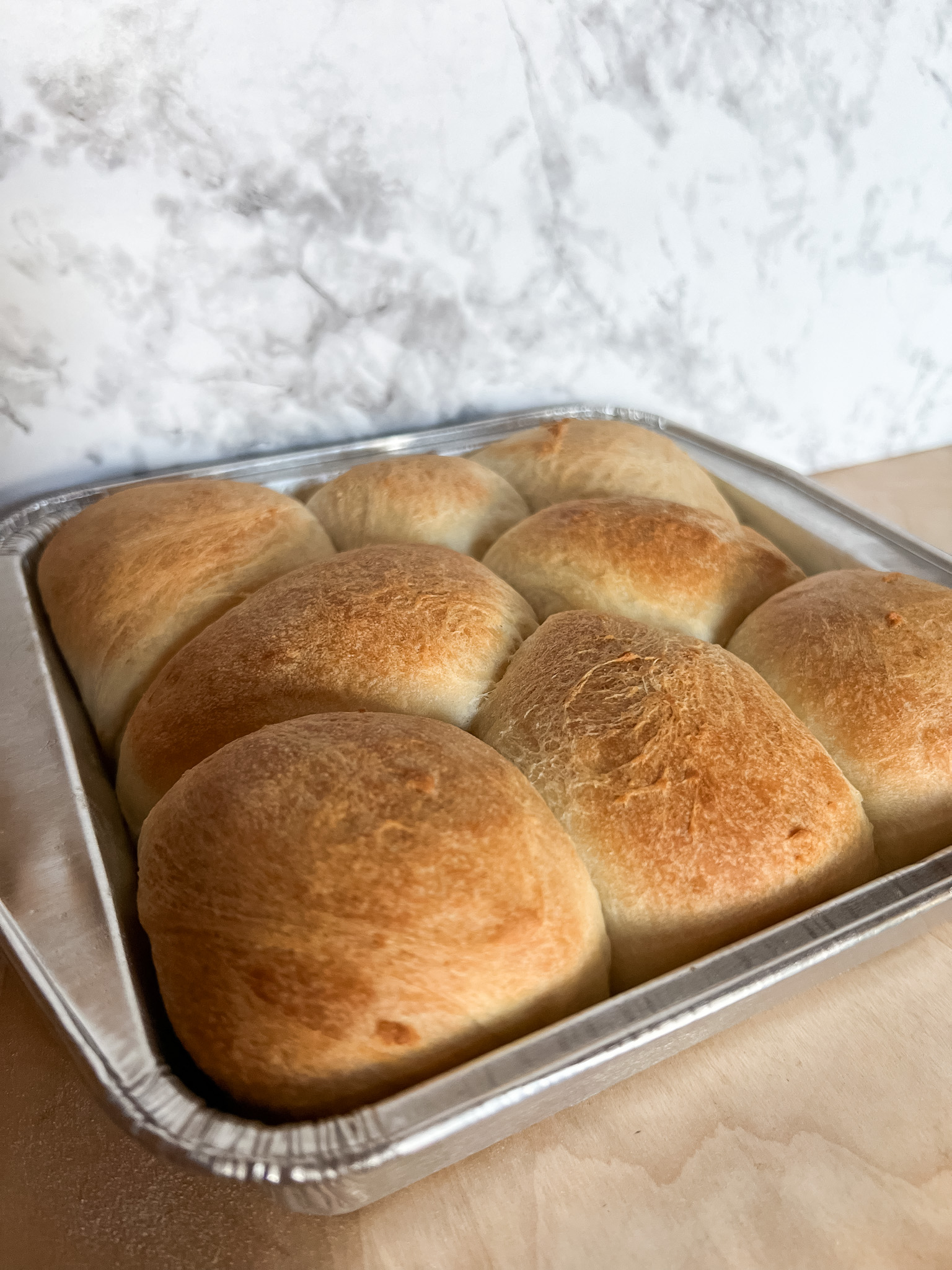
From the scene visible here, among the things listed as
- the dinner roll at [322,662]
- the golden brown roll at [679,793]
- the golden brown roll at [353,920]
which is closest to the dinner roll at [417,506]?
the dinner roll at [322,662]

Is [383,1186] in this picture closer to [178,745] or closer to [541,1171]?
[541,1171]

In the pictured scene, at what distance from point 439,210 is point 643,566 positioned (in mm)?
602

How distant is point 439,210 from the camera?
1137 millimetres

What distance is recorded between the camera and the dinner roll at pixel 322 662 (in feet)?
2.28

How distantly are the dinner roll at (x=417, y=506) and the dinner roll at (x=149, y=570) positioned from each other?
46 mm

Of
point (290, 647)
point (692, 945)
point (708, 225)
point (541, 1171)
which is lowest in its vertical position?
point (541, 1171)

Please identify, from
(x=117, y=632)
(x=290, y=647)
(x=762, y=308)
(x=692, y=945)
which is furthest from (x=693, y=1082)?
(x=762, y=308)

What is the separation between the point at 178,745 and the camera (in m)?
0.69

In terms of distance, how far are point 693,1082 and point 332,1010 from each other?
282 mm

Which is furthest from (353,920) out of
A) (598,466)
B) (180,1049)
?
(598,466)

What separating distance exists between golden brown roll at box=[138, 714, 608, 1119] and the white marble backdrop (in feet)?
2.29

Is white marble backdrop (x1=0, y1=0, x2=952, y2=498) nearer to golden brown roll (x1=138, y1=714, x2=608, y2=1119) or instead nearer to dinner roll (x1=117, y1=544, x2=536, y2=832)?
dinner roll (x1=117, y1=544, x2=536, y2=832)

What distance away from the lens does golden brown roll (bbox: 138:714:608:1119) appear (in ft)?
1.59

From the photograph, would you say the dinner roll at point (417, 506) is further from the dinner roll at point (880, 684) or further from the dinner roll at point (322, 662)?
the dinner roll at point (880, 684)
